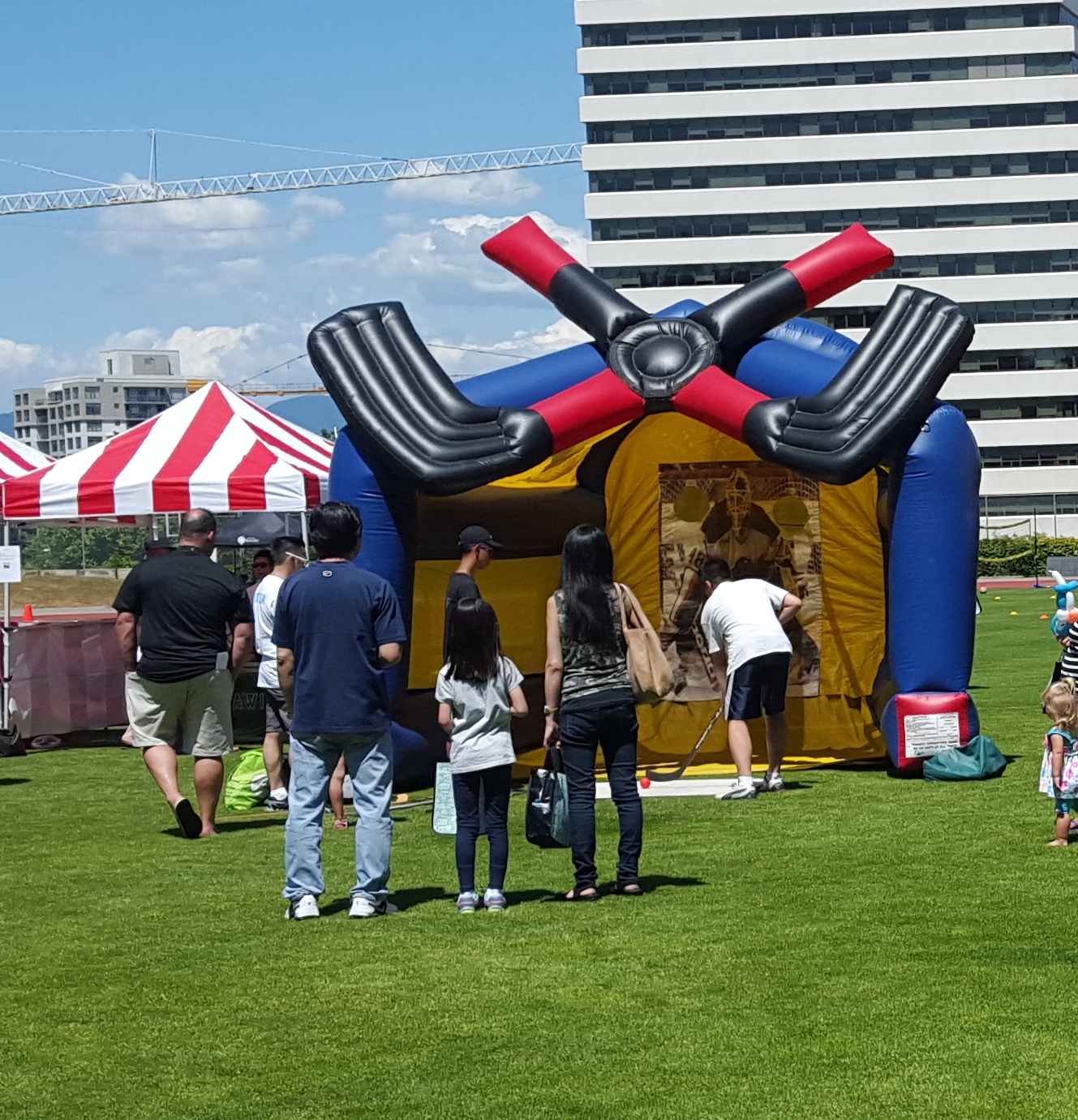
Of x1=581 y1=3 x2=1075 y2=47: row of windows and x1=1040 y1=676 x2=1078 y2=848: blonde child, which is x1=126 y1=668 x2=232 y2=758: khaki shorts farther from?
x1=581 y1=3 x2=1075 y2=47: row of windows

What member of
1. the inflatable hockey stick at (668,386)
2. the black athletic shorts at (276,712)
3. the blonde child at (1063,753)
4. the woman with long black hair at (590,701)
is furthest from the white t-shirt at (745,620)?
the woman with long black hair at (590,701)

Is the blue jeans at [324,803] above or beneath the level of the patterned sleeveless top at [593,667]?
beneath

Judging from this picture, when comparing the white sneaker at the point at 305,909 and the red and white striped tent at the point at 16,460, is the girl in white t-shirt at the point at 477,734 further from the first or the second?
the red and white striped tent at the point at 16,460

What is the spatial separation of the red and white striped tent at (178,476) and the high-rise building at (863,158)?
60563 millimetres

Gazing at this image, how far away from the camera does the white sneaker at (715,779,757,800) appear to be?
10.5 metres

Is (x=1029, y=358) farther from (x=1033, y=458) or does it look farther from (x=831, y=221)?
(x=831, y=221)

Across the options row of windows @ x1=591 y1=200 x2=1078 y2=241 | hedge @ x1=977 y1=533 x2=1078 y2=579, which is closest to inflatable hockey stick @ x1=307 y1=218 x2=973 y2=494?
hedge @ x1=977 y1=533 x2=1078 y2=579

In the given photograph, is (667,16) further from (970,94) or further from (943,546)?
(943,546)

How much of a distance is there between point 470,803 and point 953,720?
439 centimetres

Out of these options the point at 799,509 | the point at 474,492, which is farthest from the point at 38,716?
the point at 799,509

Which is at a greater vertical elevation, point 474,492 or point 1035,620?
point 474,492

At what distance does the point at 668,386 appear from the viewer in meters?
10.7

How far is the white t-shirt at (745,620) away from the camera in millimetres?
10484

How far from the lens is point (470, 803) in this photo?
7203 mm
